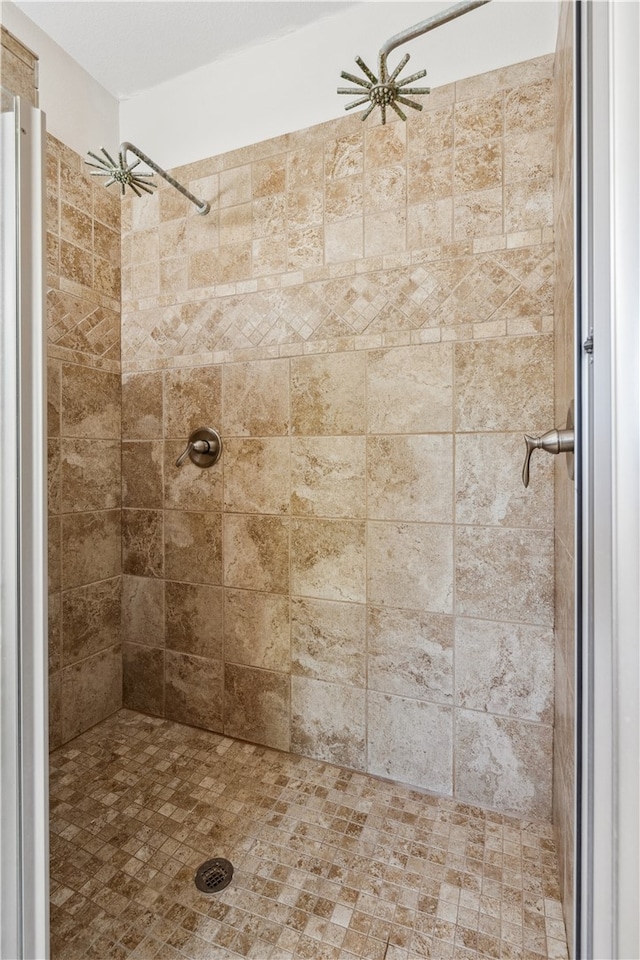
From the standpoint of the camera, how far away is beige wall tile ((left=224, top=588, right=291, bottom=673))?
4.79ft

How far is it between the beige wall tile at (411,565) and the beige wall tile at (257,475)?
1.05ft

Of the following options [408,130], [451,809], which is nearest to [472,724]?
[451,809]

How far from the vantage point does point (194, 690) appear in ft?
5.25

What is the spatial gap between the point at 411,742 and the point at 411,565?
0.50 metres

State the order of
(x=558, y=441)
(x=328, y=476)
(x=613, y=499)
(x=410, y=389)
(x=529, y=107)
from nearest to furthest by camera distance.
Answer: (x=613, y=499)
(x=558, y=441)
(x=529, y=107)
(x=410, y=389)
(x=328, y=476)

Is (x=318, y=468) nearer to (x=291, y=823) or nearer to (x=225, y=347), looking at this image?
(x=225, y=347)

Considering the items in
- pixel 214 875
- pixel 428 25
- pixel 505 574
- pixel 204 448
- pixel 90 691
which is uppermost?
pixel 428 25

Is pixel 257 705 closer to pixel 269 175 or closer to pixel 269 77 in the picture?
pixel 269 175

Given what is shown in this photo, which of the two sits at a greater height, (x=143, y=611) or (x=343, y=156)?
(x=343, y=156)

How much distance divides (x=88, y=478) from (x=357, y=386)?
3.25 feet

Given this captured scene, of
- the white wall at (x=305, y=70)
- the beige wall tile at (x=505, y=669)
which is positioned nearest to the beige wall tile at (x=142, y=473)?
the white wall at (x=305, y=70)

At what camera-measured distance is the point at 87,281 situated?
5.21 feet

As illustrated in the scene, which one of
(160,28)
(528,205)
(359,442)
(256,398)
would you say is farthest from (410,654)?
(160,28)

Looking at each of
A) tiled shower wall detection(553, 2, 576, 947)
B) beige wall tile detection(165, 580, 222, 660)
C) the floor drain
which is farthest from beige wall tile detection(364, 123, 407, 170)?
the floor drain
